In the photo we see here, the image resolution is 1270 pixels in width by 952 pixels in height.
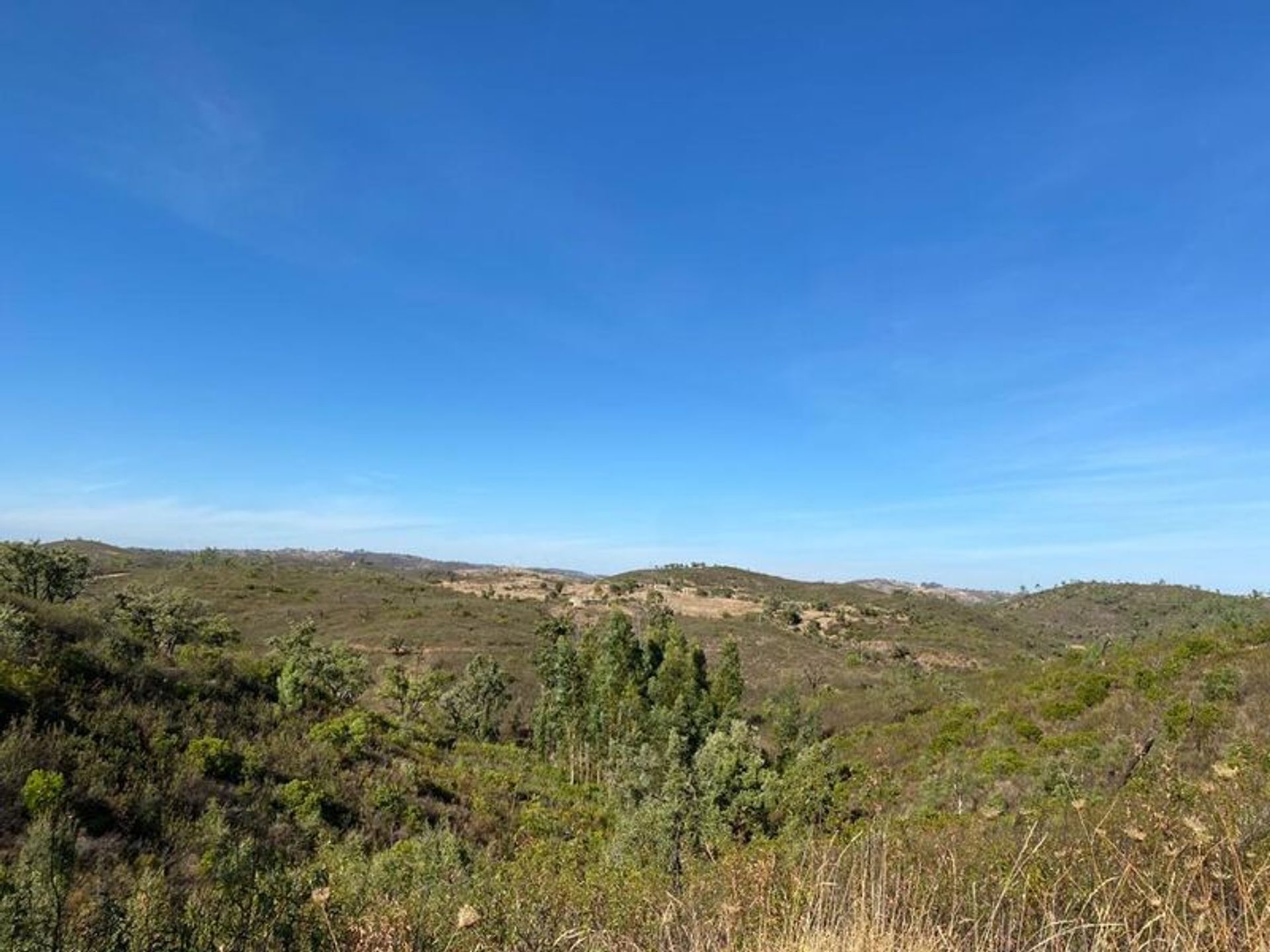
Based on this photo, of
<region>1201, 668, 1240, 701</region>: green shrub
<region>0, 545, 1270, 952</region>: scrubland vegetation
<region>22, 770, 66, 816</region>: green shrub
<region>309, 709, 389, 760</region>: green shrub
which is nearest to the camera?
<region>0, 545, 1270, 952</region>: scrubland vegetation

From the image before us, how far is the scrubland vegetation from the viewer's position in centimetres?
400

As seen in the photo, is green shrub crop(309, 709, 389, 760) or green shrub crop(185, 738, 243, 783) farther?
green shrub crop(309, 709, 389, 760)

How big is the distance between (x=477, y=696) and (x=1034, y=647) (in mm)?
101874

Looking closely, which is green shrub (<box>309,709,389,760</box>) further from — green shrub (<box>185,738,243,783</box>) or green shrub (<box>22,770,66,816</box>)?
green shrub (<box>22,770,66,816</box>)

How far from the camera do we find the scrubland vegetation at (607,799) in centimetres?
400

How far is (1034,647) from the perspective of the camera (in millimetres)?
118750

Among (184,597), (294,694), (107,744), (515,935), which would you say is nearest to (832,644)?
(184,597)

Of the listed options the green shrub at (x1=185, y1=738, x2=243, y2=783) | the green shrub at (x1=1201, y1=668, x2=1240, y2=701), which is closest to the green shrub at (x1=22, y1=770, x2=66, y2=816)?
the green shrub at (x1=185, y1=738, x2=243, y2=783)

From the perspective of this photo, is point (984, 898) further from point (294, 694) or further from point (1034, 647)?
point (1034, 647)

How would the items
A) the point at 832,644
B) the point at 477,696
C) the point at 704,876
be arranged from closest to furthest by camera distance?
the point at 704,876
the point at 477,696
the point at 832,644

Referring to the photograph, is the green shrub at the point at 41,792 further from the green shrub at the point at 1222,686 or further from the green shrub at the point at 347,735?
the green shrub at the point at 1222,686

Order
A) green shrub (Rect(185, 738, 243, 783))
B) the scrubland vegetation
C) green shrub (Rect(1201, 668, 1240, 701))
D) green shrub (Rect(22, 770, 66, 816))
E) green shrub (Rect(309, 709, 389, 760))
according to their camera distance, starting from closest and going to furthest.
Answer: the scrubland vegetation → green shrub (Rect(22, 770, 66, 816)) → green shrub (Rect(185, 738, 243, 783)) → green shrub (Rect(1201, 668, 1240, 701)) → green shrub (Rect(309, 709, 389, 760))

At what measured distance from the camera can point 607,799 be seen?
A: 38.6 metres

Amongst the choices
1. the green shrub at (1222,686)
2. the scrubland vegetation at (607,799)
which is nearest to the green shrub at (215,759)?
the scrubland vegetation at (607,799)
